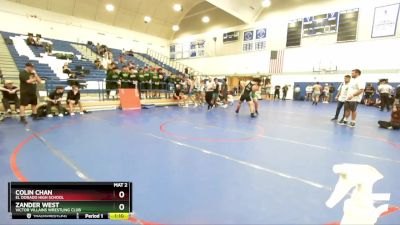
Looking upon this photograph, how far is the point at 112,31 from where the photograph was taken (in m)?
23.5

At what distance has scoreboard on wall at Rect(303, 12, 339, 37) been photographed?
17234 millimetres

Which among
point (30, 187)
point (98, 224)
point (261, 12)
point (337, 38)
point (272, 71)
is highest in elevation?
point (261, 12)

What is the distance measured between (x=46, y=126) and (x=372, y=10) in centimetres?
2036

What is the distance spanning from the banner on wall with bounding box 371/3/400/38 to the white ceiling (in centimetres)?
500

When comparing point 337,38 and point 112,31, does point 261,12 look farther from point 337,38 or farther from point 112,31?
point 112,31

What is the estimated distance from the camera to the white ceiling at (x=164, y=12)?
1934cm

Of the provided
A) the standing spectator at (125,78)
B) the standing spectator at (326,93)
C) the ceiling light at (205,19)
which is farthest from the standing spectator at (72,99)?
the ceiling light at (205,19)

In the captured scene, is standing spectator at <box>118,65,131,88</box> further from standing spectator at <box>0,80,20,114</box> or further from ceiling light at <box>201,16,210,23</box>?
ceiling light at <box>201,16,210,23</box>

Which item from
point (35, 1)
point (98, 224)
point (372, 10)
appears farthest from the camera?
point (35, 1)

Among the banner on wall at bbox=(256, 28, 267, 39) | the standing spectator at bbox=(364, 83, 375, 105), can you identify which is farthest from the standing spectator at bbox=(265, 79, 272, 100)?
the standing spectator at bbox=(364, 83, 375, 105)

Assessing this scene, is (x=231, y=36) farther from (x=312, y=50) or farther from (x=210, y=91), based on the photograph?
→ (x=210, y=91)

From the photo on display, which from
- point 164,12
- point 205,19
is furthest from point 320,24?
point 164,12

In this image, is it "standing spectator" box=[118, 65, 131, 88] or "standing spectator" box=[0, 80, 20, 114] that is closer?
"standing spectator" box=[0, 80, 20, 114]

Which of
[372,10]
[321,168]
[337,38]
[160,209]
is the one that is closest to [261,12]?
[337,38]
